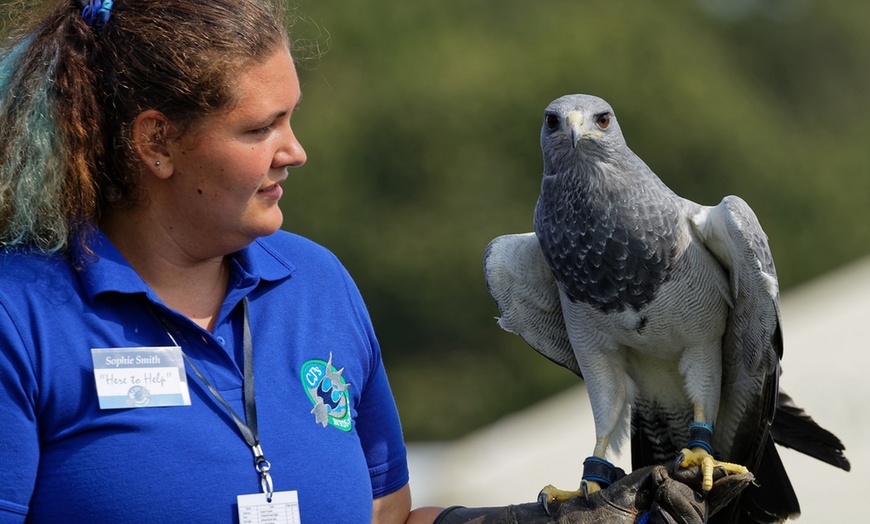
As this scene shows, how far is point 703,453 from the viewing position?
11.0 ft

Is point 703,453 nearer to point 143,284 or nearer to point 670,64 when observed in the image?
point 143,284

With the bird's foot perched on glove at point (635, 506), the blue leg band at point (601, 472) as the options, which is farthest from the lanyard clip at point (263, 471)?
the blue leg band at point (601, 472)

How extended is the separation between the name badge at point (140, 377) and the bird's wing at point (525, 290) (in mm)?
1518

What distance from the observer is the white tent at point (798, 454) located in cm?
592

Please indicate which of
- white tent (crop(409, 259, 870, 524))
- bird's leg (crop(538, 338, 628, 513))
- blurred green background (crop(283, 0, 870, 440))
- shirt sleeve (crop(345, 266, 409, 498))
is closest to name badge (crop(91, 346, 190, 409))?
shirt sleeve (crop(345, 266, 409, 498))

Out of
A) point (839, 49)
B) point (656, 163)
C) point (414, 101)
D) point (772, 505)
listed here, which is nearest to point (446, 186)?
point (414, 101)

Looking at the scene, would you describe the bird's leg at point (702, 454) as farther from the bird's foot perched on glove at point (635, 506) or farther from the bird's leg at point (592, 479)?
the bird's leg at point (592, 479)

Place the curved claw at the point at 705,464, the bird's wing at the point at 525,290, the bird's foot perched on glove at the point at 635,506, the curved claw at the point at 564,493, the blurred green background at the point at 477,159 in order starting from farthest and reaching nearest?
the blurred green background at the point at 477,159 < the bird's wing at the point at 525,290 < the curved claw at the point at 564,493 < the curved claw at the point at 705,464 < the bird's foot perched on glove at the point at 635,506

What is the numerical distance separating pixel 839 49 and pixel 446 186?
41.9 ft

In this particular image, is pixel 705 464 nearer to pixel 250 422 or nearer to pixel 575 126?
pixel 575 126

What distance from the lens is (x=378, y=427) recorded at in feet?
9.37

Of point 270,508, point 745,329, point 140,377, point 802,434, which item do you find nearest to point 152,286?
point 140,377

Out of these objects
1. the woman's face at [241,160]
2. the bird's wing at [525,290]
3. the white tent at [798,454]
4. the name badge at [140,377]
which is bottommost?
the white tent at [798,454]

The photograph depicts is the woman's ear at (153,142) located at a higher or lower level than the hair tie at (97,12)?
lower
